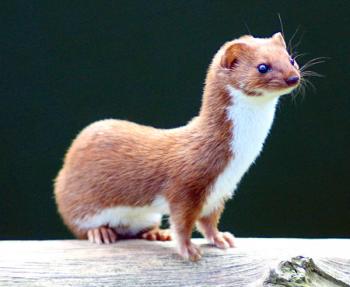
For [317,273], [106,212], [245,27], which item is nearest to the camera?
[317,273]

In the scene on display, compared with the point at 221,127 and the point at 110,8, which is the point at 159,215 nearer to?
the point at 221,127

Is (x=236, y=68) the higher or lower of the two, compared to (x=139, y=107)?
higher

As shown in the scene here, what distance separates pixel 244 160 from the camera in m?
2.18

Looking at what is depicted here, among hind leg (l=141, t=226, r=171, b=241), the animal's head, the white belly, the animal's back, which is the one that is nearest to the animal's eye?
the animal's head

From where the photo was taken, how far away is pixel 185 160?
2203mm

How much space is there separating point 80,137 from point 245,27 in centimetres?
Answer: 116

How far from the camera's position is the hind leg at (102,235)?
231cm

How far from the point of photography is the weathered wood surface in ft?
6.97

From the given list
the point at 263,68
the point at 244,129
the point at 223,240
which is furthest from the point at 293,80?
the point at 223,240

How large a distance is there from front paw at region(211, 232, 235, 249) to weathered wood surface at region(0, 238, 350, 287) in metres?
0.02

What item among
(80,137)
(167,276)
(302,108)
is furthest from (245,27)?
(167,276)

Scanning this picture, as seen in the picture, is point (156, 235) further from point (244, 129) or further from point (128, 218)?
point (244, 129)

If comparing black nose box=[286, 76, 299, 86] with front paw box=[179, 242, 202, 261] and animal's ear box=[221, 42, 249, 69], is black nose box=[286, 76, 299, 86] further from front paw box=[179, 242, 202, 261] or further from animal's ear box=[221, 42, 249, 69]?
front paw box=[179, 242, 202, 261]

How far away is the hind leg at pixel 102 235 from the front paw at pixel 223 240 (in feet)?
0.87
